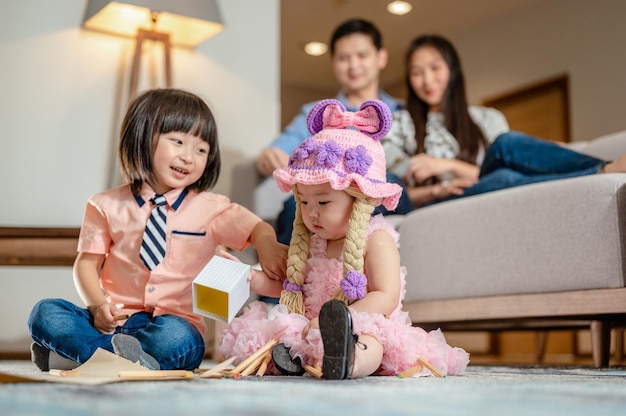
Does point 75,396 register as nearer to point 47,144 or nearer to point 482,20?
point 47,144

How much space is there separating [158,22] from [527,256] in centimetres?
144

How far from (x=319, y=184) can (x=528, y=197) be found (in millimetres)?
637

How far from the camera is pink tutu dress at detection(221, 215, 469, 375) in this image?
3.62ft

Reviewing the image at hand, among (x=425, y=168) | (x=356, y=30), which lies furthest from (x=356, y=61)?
(x=425, y=168)

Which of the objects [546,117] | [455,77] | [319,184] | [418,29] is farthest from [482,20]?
[319,184]

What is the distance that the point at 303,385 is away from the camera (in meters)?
0.86

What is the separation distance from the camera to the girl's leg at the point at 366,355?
1.02 meters

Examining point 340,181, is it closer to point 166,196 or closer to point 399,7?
point 166,196

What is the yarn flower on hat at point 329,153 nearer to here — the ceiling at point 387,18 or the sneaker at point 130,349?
the sneaker at point 130,349

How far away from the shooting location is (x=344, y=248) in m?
1.20

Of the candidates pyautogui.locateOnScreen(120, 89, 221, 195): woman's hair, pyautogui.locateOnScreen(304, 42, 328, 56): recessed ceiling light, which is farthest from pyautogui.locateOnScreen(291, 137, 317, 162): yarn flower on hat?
pyautogui.locateOnScreen(304, 42, 328, 56): recessed ceiling light

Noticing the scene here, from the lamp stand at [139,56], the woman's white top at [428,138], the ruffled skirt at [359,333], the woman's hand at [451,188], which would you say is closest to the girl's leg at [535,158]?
the woman's hand at [451,188]

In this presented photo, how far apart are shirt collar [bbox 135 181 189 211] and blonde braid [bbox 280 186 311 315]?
0.90 ft

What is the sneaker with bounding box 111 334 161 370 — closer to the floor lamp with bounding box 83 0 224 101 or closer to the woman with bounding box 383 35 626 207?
the woman with bounding box 383 35 626 207
